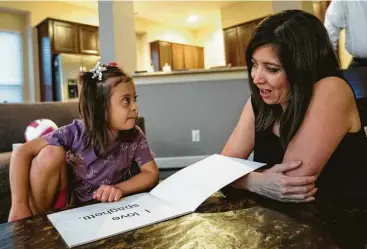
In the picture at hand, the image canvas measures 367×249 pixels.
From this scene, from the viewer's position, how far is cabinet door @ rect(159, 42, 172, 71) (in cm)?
674

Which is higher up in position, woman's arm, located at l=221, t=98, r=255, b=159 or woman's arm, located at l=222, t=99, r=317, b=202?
woman's arm, located at l=221, t=98, r=255, b=159

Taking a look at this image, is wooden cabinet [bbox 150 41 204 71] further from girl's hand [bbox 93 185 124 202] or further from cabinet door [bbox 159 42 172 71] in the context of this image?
girl's hand [bbox 93 185 124 202]

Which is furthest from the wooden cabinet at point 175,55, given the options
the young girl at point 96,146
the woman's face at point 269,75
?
the woman's face at point 269,75

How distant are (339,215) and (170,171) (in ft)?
8.81

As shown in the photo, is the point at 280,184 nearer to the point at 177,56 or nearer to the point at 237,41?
the point at 237,41

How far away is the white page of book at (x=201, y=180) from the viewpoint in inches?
25.1

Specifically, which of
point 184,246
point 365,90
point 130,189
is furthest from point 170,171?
point 184,246

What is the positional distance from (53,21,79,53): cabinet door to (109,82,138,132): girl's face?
4.34 m

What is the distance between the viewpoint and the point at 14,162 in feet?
3.25

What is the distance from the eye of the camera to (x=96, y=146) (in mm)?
1132

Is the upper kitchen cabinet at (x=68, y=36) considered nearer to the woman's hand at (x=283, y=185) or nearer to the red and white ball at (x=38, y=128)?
the red and white ball at (x=38, y=128)

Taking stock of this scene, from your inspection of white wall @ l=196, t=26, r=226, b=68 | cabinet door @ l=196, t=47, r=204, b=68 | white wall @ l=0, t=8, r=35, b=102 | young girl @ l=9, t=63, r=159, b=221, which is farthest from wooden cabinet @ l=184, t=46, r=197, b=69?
young girl @ l=9, t=63, r=159, b=221

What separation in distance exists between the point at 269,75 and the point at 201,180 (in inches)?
12.2

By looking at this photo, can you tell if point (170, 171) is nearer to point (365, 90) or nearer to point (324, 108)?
point (365, 90)
